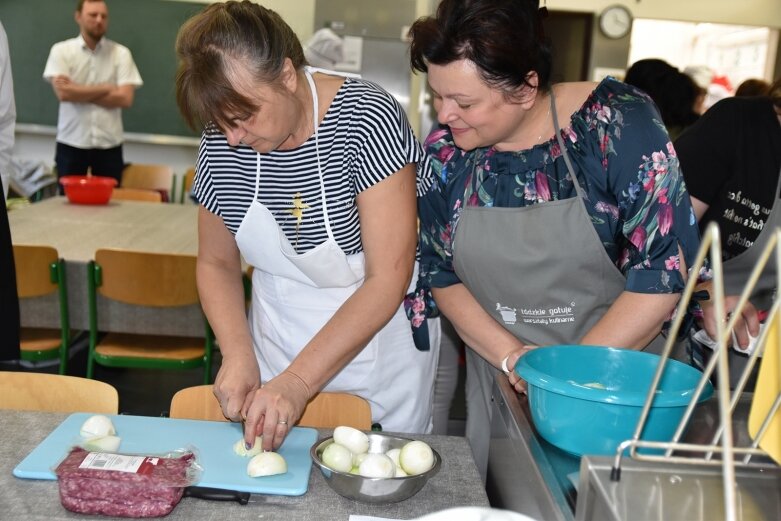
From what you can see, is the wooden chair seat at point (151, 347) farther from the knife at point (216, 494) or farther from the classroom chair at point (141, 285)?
the knife at point (216, 494)

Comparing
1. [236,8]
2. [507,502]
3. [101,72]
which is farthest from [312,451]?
[101,72]

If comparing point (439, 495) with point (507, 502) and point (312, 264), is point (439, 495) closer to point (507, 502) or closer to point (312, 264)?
point (507, 502)

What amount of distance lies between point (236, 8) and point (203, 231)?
0.50 metres

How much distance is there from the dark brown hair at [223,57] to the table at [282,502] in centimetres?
64

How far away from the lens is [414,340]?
1.74 metres

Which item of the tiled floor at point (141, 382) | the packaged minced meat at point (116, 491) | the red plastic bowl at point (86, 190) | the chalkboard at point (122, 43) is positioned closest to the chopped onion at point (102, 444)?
the packaged minced meat at point (116, 491)

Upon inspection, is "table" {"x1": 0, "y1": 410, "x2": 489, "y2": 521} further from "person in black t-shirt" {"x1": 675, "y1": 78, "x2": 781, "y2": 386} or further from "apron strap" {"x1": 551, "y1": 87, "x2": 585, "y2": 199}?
"person in black t-shirt" {"x1": 675, "y1": 78, "x2": 781, "y2": 386}

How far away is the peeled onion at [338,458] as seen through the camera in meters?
1.19

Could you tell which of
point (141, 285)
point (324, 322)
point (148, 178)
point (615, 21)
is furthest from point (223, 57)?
point (615, 21)

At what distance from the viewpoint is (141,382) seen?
3854 millimetres

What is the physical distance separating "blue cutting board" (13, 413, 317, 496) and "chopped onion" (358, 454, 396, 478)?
105 millimetres

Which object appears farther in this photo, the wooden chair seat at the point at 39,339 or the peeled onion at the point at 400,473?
the wooden chair seat at the point at 39,339

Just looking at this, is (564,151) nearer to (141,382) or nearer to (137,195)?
(141,382)

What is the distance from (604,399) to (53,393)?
4.00 ft
